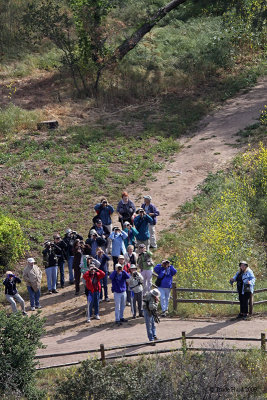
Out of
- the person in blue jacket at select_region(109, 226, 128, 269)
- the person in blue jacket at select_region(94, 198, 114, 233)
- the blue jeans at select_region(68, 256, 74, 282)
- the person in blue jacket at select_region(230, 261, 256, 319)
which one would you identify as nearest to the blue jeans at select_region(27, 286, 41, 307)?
the blue jeans at select_region(68, 256, 74, 282)

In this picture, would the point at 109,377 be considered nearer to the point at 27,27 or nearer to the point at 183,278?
the point at 183,278

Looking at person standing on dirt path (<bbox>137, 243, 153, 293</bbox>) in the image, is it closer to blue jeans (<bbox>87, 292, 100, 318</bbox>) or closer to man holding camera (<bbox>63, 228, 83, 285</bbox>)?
blue jeans (<bbox>87, 292, 100, 318</bbox>)

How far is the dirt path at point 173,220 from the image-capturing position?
1488 centimetres

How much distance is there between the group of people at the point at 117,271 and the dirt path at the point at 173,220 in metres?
0.37

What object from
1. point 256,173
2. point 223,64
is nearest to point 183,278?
point 256,173

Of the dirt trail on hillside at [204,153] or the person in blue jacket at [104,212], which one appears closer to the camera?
the person in blue jacket at [104,212]

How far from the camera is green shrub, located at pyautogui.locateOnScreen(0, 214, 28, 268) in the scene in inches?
765

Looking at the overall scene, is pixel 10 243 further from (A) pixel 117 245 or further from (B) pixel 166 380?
(B) pixel 166 380

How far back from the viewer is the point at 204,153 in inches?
1024

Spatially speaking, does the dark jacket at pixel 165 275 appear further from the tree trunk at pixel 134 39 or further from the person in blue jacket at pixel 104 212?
the tree trunk at pixel 134 39

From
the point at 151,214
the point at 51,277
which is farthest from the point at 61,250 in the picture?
the point at 151,214

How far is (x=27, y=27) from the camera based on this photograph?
102 feet

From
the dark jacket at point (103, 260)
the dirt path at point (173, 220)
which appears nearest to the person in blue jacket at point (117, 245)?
the dark jacket at point (103, 260)

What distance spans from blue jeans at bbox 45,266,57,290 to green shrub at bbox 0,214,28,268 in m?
2.06
